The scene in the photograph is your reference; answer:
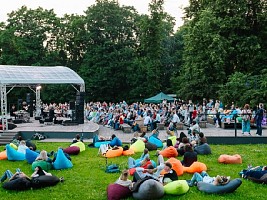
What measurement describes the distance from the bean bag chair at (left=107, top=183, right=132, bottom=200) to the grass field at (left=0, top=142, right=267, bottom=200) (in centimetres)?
46

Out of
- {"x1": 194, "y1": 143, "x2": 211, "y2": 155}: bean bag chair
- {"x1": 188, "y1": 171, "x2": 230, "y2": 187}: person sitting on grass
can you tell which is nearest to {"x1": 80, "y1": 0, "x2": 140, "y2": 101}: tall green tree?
{"x1": 194, "y1": 143, "x2": 211, "y2": 155}: bean bag chair

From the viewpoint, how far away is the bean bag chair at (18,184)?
10297 mm

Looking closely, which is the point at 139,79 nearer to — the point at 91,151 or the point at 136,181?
the point at 91,151

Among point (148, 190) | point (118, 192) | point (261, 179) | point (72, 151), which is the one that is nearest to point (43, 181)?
point (118, 192)

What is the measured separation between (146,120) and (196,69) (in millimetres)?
11720

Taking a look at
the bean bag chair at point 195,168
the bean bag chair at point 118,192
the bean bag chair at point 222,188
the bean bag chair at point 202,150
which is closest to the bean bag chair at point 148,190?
the bean bag chair at point 118,192

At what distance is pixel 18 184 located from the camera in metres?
10.3

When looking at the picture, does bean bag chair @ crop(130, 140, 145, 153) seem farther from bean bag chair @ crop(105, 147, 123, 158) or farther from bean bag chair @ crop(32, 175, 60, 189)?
bean bag chair @ crop(32, 175, 60, 189)

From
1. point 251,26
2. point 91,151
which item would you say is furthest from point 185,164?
point 251,26

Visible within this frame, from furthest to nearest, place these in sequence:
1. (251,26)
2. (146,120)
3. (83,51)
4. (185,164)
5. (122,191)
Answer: (83,51), (251,26), (146,120), (185,164), (122,191)

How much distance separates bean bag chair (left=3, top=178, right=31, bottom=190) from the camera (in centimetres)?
1030


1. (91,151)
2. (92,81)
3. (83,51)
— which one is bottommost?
(91,151)

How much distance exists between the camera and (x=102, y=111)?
101 feet

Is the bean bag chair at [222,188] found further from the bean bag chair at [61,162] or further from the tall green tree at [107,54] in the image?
the tall green tree at [107,54]
